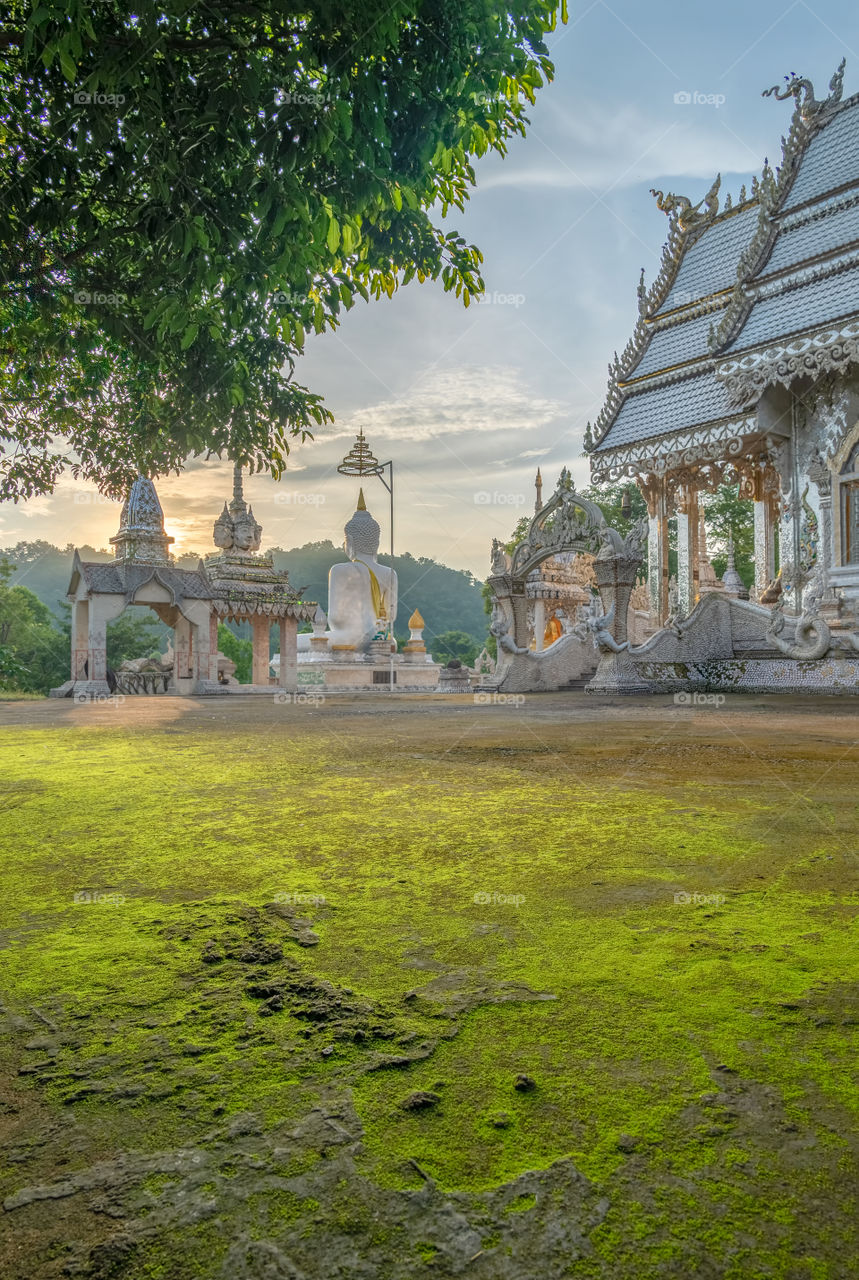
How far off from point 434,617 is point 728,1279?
7729cm

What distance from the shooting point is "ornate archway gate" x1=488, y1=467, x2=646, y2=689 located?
13.7 metres

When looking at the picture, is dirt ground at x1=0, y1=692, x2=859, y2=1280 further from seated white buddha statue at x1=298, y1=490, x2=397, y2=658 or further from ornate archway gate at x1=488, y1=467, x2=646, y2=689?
seated white buddha statue at x1=298, y1=490, x2=397, y2=658

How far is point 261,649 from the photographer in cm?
2331

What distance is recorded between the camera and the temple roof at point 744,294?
602 inches

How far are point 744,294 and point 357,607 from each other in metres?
14.7

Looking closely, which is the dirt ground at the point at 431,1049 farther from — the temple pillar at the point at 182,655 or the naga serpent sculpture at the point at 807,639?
A: the temple pillar at the point at 182,655

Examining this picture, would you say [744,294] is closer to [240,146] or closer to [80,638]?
[240,146]

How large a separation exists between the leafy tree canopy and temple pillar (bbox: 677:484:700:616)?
53.5 feet

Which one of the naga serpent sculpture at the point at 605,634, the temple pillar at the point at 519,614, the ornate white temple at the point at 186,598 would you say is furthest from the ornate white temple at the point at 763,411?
the ornate white temple at the point at 186,598

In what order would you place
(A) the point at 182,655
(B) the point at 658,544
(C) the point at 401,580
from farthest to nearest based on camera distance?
(C) the point at 401,580, (B) the point at 658,544, (A) the point at 182,655

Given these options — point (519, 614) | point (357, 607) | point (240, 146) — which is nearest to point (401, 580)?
point (357, 607)

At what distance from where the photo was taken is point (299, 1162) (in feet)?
3.37

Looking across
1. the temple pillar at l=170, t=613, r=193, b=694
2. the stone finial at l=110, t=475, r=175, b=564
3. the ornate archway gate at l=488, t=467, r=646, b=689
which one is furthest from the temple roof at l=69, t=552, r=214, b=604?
the ornate archway gate at l=488, t=467, r=646, b=689

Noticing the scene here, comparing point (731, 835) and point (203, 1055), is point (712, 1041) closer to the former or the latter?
point (203, 1055)
